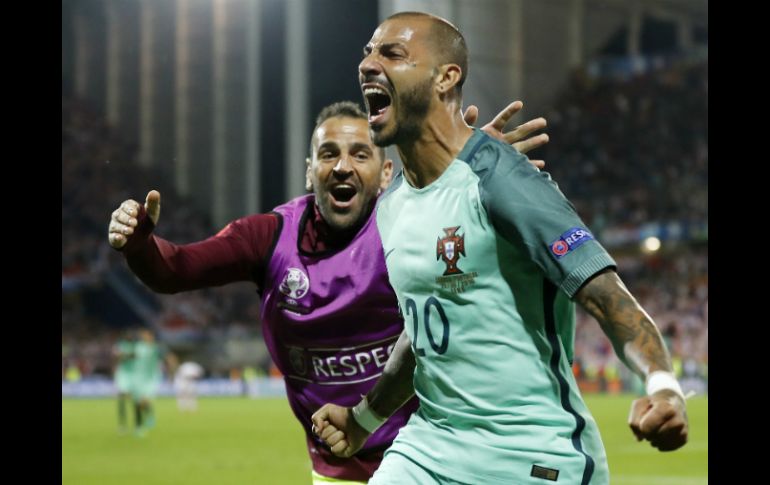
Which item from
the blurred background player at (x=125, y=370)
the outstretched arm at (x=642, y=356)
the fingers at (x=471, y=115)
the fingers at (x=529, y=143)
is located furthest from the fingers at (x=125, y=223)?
the blurred background player at (x=125, y=370)

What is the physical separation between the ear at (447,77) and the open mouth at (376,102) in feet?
0.59

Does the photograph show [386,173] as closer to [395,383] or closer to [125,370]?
[395,383]

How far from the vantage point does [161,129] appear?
4078 centimetres

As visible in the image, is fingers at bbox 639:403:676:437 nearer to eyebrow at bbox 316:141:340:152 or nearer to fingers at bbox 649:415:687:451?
fingers at bbox 649:415:687:451

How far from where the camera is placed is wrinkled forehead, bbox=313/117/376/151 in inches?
194

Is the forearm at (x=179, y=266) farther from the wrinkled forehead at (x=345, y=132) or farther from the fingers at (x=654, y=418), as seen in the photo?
the fingers at (x=654, y=418)

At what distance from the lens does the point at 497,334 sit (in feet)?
10.9

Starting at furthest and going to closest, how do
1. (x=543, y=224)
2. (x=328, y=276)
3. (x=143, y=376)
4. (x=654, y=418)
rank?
(x=143, y=376) → (x=328, y=276) → (x=543, y=224) → (x=654, y=418)

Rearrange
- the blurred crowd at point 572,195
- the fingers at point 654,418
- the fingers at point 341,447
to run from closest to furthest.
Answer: the fingers at point 654,418 < the fingers at point 341,447 < the blurred crowd at point 572,195

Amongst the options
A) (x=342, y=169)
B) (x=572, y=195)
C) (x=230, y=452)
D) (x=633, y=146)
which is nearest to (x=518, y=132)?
(x=342, y=169)

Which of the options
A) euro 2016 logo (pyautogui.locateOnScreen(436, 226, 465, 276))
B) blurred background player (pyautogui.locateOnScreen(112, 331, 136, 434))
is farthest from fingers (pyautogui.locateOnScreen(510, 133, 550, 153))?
blurred background player (pyautogui.locateOnScreen(112, 331, 136, 434))

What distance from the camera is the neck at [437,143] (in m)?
3.58

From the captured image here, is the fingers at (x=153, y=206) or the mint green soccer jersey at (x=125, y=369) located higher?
the fingers at (x=153, y=206)

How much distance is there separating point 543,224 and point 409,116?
0.70 m
